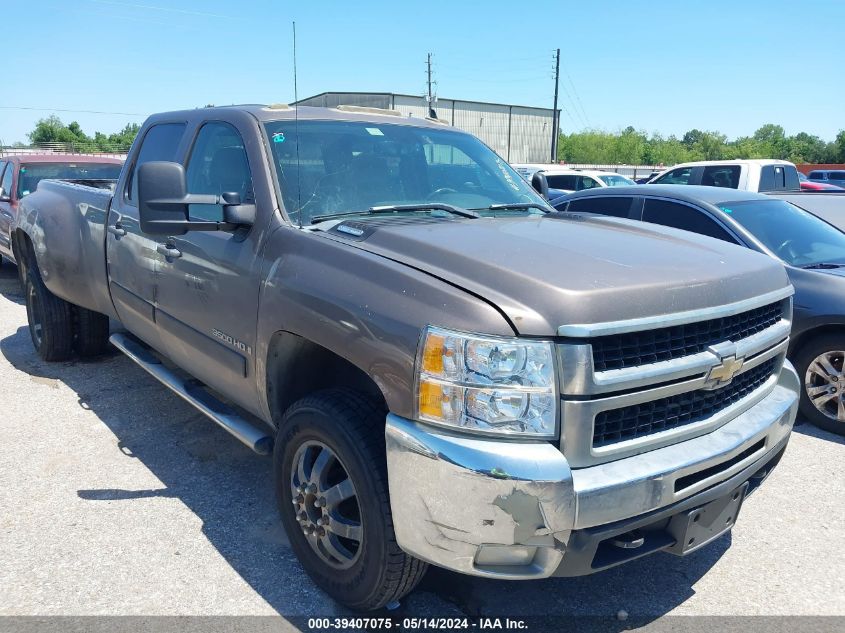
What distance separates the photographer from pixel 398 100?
38531 mm

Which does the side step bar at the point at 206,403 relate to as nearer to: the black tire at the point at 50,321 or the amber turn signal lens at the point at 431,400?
the black tire at the point at 50,321

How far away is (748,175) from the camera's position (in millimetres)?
11820

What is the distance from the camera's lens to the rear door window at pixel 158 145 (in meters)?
3.96

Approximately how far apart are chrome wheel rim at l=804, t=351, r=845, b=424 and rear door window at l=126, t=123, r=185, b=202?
441 cm

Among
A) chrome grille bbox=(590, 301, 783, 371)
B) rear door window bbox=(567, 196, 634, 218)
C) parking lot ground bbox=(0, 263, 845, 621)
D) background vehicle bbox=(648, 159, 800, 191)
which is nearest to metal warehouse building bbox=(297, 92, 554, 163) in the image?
background vehicle bbox=(648, 159, 800, 191)

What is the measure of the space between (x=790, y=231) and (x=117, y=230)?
502 cm

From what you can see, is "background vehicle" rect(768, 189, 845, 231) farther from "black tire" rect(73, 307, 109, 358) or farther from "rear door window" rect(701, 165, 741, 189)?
"black tire" rect(73, 307, 109, 358)

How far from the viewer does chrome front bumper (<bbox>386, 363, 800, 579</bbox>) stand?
1990 mm

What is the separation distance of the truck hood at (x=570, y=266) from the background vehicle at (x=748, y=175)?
9.45 metres

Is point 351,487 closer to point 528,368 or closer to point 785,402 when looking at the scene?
point 528,368

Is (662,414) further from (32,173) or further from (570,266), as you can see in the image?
(32,173)

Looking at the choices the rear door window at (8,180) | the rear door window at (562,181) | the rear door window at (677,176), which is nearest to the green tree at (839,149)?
the rear door window at (562,181)

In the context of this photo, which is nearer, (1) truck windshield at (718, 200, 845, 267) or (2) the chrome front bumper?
(2) the chrome front bumper

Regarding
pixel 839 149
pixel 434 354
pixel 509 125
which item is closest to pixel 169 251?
pixel 434 354
